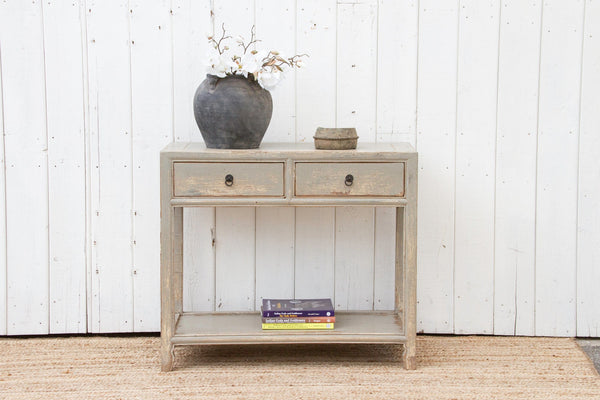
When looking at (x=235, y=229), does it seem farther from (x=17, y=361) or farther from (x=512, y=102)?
(x=512, y=102)

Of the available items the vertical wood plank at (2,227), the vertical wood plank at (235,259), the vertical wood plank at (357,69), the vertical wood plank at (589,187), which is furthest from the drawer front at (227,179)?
the vertical wood plank at (589,187)

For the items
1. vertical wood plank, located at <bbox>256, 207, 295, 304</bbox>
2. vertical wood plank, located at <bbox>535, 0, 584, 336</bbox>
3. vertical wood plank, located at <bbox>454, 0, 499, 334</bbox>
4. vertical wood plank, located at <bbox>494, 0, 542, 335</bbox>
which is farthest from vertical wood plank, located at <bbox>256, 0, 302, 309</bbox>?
vertical wood plank, located at <bbox>535, 0, 584, 336</bbox>

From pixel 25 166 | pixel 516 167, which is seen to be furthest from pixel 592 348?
pixel 25 166

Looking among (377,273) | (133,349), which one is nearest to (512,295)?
(377,273)

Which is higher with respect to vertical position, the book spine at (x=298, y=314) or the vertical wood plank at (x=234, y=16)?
the vertical wood plank at (x=234, y=16)

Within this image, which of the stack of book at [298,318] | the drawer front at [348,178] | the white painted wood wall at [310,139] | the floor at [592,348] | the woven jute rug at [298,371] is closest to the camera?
the woven jute rug at [298,371]

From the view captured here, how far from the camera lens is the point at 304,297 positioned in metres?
3.14

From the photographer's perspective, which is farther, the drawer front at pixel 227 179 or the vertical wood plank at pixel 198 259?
the vertical wood plank at pixel 198 259

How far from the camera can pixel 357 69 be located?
3.07 metres

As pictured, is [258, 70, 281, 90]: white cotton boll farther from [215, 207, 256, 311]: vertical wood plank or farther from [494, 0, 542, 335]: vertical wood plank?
[494, 0, 542, 335]: vertical wood plank

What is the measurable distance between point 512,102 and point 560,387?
108 cm

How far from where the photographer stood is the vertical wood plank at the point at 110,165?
3021 millimetres

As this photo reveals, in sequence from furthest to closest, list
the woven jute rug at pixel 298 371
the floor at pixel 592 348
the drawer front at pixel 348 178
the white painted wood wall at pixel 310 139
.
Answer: the white painted wood wall at pixel 310 139 < the floor at pixel 592 348 < the drawer front at pixel 348 178 < the woven jute rug at pixel 298 371

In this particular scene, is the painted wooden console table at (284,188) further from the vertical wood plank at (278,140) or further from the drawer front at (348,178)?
the vertical wood plank at (278,140)
